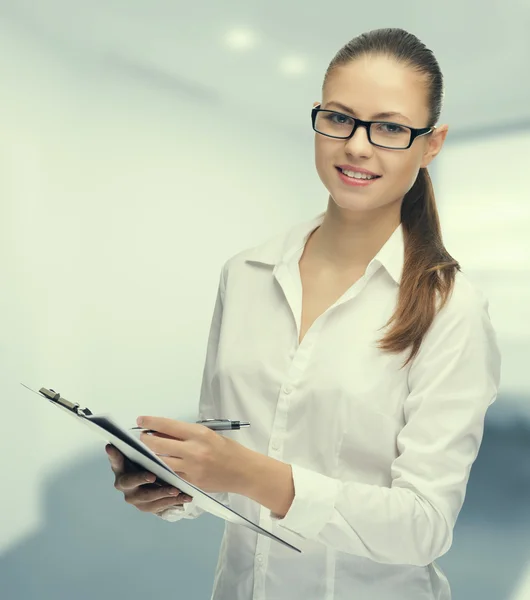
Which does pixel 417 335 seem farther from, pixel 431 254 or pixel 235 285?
pixel 235 285

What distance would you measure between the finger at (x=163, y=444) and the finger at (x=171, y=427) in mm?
10

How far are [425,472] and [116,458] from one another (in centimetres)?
44

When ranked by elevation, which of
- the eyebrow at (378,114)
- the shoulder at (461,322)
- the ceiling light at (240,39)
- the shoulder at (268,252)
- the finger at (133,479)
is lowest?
the finger at (133,479)

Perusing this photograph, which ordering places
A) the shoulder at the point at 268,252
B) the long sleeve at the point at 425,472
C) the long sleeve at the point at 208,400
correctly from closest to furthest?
the long sleeve at the point at 425,472 < the long sleeve at the point at 208,400 < the shoulder at the point at 268,252

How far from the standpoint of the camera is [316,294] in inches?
59.8

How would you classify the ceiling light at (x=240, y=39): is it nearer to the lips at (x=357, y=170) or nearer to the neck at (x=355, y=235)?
the neck at (x=355, y=235)

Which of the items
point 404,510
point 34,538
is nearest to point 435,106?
point 404,510

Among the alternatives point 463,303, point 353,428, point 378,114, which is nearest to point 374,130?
point 378,114

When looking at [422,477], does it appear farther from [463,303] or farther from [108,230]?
[108,230]

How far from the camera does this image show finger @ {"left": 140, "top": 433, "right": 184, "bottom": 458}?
1155mm

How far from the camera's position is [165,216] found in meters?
2.90

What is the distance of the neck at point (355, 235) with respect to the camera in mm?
1499

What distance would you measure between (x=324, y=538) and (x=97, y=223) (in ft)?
5.79

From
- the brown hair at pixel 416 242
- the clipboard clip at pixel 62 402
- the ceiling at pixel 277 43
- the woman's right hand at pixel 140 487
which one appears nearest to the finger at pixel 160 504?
the woman's right hand at pixel 140 487
